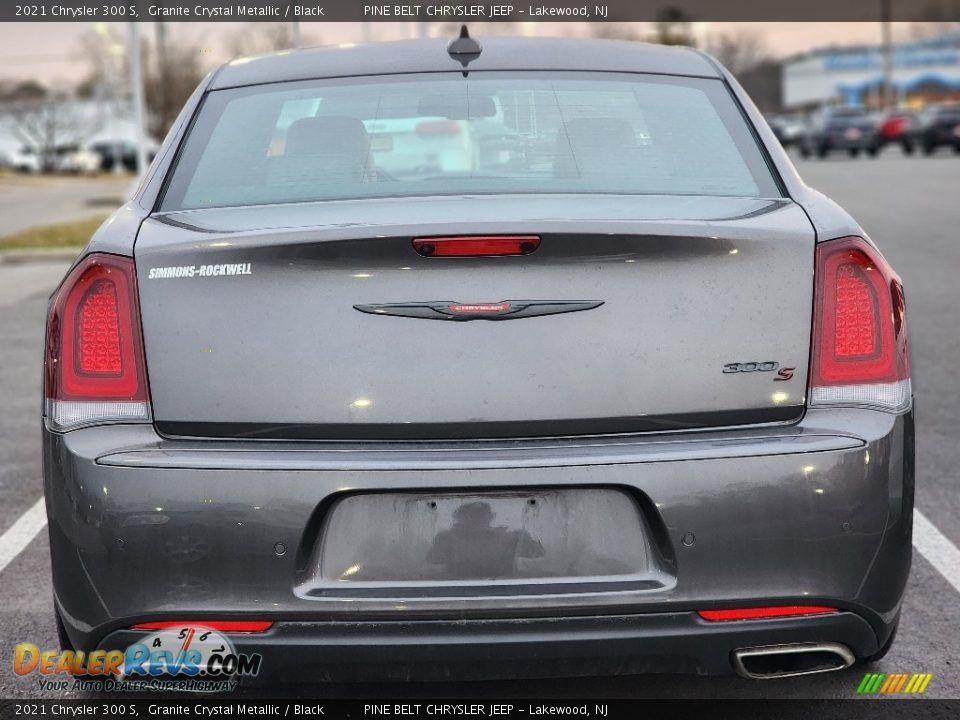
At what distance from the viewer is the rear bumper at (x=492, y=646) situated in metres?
A: 2.56

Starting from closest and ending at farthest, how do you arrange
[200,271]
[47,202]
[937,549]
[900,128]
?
[200,271], [937,549], [47,202], [900,128]

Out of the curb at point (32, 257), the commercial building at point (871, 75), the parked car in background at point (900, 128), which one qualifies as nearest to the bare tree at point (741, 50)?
the commercial building at point (871, 75)

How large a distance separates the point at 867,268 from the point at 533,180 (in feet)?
2.61

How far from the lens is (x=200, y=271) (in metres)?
2.66

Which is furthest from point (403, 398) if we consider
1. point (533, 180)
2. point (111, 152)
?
point (111, 152)

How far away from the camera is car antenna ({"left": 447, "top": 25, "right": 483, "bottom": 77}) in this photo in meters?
3.58

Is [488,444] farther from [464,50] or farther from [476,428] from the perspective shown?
[464,50]

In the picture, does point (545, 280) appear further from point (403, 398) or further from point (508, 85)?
point (508, 85)

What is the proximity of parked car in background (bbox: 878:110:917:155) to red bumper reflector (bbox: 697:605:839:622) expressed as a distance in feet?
156

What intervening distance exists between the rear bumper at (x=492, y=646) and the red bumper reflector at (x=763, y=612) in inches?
0.6

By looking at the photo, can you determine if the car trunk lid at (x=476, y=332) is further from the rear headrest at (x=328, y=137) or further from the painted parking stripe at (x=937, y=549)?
the painted parking stripe at (x=937, y=549)

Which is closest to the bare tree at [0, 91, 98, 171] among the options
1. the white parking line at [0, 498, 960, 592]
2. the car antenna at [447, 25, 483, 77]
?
the white parking line at [0, 498, 960, 592]

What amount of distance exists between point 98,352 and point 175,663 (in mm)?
666

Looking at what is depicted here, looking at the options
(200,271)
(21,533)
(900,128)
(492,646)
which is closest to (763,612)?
(492,646)
